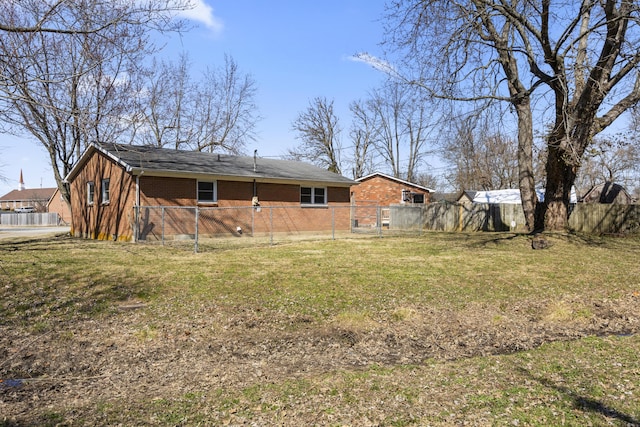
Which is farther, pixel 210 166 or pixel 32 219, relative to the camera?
pixel 32 219

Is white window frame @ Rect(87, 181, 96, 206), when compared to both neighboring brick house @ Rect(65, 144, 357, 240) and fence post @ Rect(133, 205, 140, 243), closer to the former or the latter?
neighboring brick house @ Rect(65, 144, 357, 240)

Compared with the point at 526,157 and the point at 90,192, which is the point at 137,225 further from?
the point at 526,157

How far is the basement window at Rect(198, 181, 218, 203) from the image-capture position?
19.1m

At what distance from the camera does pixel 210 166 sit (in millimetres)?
19781

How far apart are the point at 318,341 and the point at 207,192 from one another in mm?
14512

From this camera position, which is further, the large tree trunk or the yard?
the large tree trunk

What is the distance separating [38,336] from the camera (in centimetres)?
593

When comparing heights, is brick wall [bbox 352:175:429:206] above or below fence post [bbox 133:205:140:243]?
above

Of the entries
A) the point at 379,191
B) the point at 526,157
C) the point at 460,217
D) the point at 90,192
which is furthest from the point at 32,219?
the point at 526,157

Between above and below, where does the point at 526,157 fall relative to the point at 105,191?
above

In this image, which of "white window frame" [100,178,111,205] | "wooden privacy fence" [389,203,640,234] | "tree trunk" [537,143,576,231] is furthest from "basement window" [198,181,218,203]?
"tree trunk" [537,143,576,231]

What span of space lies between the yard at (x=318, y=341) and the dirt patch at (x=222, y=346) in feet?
0.10

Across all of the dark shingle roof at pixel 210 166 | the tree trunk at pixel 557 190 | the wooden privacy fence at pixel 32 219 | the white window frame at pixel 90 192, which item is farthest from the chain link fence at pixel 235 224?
the wooden privacy fence at pixel 32 219

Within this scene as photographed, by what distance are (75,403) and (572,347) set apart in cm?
529
